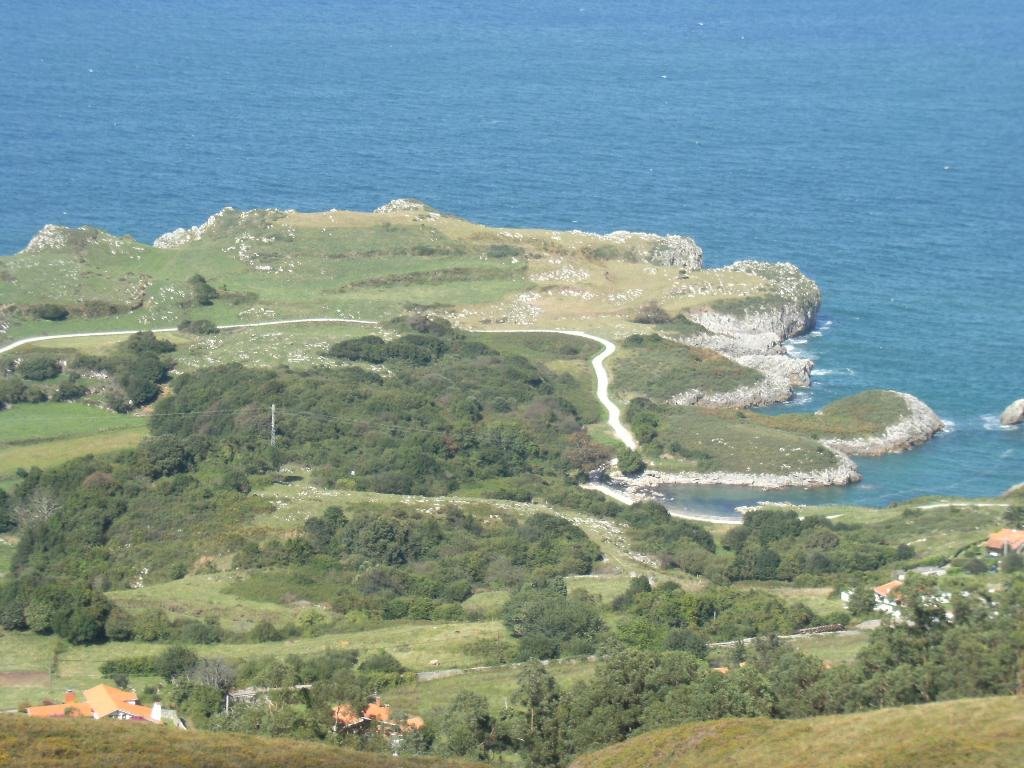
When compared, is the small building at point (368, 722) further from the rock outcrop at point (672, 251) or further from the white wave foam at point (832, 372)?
the rock outcrop at point (672, 251)

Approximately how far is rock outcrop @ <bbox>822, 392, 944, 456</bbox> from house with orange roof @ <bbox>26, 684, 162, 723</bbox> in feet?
160

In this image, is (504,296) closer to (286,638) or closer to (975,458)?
(975,458)

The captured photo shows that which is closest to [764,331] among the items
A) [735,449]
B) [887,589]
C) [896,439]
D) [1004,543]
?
[896,439]

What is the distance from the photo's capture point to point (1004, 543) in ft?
221

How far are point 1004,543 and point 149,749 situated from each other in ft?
122

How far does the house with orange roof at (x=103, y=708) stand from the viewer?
49.0 meters

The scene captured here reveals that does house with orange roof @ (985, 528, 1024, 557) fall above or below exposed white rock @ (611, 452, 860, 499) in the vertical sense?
above

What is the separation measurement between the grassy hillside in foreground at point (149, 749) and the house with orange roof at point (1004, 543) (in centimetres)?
2960

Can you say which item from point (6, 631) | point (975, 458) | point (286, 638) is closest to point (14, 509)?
point (6, 631)

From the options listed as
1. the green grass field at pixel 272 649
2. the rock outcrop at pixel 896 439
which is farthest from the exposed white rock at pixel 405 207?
the green grass field at pixel 272 649

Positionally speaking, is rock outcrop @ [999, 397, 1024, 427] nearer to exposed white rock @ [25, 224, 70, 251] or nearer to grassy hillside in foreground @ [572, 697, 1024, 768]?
grassy hillside in foreground @ [572, 697, 1024, 768]

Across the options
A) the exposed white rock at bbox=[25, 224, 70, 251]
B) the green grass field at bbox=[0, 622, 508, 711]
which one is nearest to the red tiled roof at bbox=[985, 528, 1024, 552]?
the green grass field at bbox=[0, 622, 508, 711]

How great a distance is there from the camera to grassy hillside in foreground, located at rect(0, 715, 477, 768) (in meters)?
41.2

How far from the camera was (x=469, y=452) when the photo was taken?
86.9 meters
